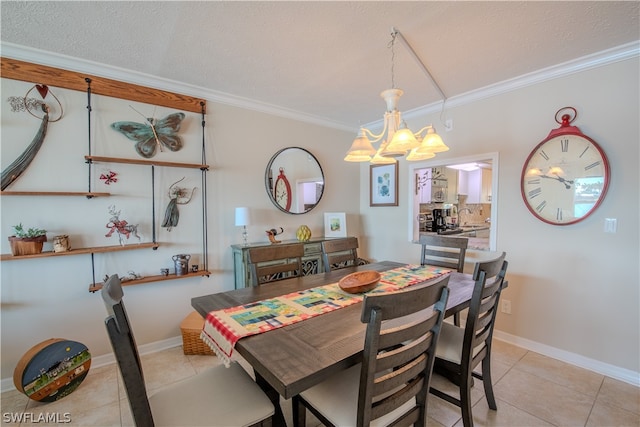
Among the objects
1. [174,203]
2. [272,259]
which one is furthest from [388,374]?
[174,203]

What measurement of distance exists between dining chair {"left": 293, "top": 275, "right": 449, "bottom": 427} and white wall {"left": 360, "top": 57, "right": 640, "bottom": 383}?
1.94 meters

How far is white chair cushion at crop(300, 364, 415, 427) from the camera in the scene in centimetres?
119

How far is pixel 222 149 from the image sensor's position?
3020mm

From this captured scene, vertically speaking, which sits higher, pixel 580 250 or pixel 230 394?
pixel 580 250

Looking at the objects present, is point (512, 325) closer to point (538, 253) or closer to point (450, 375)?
point (538, 253)

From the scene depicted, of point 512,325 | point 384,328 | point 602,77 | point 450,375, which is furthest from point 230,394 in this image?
point 602,77

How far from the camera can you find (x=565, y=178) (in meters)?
2.42

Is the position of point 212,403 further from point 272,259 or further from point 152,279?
point 152,279

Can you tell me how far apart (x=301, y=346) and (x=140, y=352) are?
2.22m

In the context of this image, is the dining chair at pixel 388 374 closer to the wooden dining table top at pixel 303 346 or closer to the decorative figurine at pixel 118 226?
the wooden dining table top at pixel 303 346

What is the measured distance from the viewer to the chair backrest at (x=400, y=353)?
1016mm

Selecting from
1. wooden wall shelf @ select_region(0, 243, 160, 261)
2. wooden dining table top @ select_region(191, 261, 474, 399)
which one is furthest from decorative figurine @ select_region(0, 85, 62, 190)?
wooden dining table top @ select_region(191, 261, 474, 399)

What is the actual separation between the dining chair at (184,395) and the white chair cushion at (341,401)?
0.72 ft

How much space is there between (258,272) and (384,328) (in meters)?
1.03
